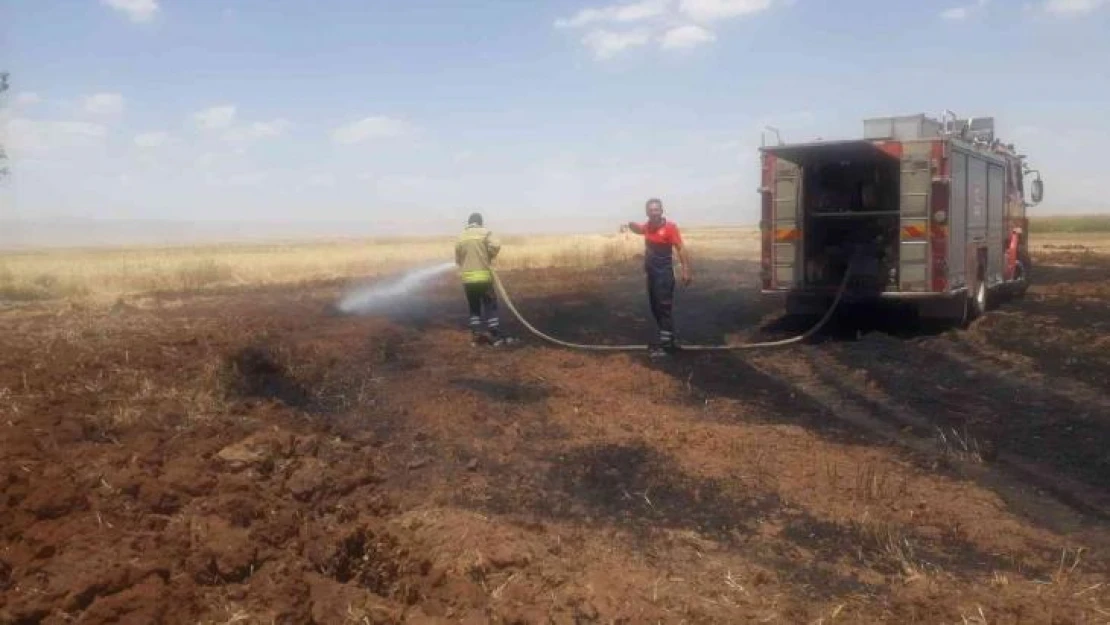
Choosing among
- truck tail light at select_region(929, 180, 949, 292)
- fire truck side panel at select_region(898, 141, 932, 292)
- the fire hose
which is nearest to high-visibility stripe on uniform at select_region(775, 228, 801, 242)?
the fire hose

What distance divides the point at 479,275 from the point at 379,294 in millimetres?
9728

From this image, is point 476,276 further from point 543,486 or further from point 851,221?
point 543,486

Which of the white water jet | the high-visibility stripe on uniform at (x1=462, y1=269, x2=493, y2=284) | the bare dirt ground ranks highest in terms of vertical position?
the high-visibility stripe on uniform at (x1=462, y1=269, x2=493, y2=284)

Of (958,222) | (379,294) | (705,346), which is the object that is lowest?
(705,346)

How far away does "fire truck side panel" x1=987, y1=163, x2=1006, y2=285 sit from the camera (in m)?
14.9

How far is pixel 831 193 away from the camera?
13.9 metres

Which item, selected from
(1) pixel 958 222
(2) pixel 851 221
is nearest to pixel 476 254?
(2) pixel 851 221

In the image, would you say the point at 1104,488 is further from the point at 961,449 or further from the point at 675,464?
the point at 675,464

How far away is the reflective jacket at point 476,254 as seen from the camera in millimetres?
11984

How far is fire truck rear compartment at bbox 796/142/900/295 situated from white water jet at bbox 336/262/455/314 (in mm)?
7620

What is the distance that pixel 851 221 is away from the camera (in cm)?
1388

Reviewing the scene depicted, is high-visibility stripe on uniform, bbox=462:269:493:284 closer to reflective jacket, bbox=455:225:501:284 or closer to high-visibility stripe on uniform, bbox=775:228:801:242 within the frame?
reflective jacket, bbox=455:225:501:284

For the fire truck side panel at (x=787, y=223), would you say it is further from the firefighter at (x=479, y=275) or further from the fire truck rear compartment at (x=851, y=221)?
the firefighter at (x=479, y=275)

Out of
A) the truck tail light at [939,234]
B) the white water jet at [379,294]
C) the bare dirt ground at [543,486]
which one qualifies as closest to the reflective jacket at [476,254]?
the bare dirt ground at [543,486]
